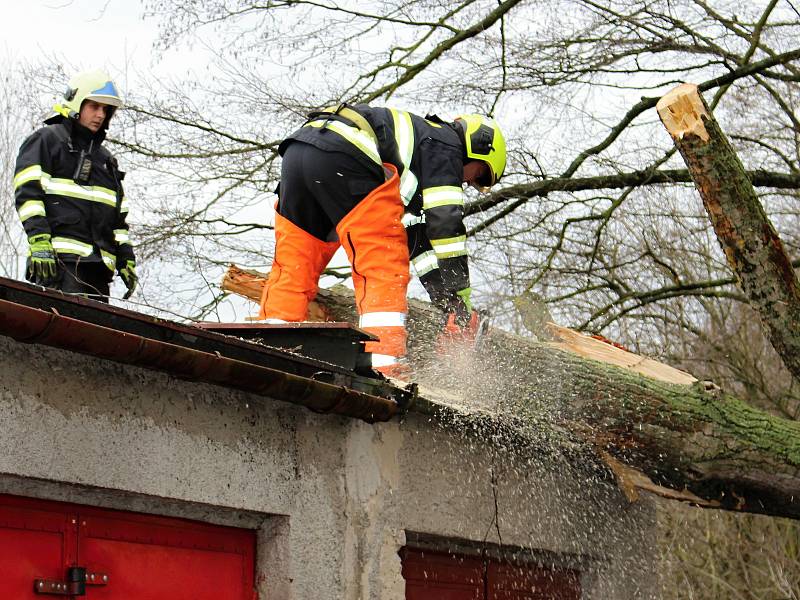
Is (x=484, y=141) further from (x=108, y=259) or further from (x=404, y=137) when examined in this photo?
(x=108, y=259)

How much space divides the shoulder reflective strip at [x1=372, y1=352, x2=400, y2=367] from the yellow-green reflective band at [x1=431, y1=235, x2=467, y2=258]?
60 centimetres

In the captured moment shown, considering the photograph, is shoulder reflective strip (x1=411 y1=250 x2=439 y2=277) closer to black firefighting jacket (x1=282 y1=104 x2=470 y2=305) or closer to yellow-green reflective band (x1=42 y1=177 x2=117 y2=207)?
black firefighting jacket (x1=282 y1=104 x2=470 y2=305)

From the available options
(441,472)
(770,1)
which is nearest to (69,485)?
(441,472)

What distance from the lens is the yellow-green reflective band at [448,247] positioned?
18.5ft

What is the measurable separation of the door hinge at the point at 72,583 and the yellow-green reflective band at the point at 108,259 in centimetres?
260

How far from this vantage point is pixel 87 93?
6008 mm

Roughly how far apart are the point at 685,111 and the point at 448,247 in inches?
53.1

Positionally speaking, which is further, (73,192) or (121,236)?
(121,236)

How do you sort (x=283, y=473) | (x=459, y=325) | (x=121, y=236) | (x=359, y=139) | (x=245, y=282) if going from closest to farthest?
(x=283, y=473) < (x=459, y=325) < (x=359, y=139) < (x=121, y=236) < (x=245, y=282)

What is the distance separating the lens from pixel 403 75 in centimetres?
917

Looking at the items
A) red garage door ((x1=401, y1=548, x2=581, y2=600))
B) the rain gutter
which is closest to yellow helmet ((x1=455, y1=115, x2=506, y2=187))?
the rain gutter

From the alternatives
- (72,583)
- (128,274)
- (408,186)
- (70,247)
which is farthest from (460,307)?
(72,583)

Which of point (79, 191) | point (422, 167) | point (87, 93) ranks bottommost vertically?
point (422, 167)

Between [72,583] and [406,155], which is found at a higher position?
[406,155]
